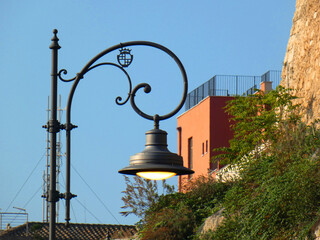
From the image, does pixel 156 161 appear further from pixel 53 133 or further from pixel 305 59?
pixel 305 59

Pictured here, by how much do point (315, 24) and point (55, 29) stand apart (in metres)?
15.7

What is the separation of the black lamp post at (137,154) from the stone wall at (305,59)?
44.6 ft

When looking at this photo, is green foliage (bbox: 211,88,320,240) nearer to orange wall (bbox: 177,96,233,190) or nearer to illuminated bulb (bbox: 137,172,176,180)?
illuminated bulb (bbox: 137,172,176,180)

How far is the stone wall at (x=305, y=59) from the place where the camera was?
2255cm

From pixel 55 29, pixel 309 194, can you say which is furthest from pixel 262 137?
pixel 55 29

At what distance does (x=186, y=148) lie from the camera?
123 ft

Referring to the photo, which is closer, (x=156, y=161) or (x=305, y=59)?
(x=156, y=161)

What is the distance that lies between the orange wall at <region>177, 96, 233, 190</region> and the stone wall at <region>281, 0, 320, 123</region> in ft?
28.8

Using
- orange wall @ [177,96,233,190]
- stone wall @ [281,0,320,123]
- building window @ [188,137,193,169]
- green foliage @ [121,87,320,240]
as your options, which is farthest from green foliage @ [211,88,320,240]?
building window @ [188,137,193,169]

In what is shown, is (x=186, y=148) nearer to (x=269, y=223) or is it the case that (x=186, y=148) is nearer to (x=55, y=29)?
(x=269, y=223)

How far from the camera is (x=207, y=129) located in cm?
3431

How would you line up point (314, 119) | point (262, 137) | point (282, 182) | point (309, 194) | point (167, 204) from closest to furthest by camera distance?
point (309, 194), point (282, 182), point (314, 119), point (262, 137), point (167, 204)

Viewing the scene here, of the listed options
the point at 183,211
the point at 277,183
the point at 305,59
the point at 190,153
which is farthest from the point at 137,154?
the point at 190,153

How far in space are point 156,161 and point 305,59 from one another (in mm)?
16646
